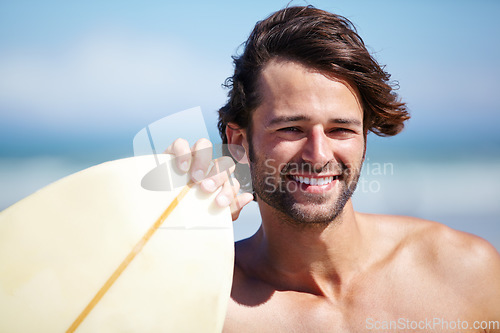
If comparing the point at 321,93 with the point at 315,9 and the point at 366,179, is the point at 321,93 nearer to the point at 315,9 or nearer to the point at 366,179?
the point at 315,9

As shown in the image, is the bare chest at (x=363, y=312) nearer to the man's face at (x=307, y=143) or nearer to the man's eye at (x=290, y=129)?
the man's face at (x=307, y=143)

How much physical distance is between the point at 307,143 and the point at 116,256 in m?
1.14

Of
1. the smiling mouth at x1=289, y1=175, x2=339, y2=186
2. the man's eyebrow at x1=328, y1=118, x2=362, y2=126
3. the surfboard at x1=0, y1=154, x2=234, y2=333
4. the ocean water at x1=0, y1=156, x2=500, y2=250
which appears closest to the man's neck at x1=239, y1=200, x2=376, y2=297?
the smiling mouth at x1=289, y1=175, x2=339, y2=186

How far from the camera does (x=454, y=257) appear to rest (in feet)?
8.87

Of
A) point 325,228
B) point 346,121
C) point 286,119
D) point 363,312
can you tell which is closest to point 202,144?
point 286,119

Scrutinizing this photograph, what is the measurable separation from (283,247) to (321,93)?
97 centimetres

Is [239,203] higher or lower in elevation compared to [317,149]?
lower

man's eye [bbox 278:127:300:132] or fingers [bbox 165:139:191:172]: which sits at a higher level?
fingers [bbox 165:139:191:172]

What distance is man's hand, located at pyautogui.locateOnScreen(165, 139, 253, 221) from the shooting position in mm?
2092

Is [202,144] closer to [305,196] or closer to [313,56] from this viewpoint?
[305,196]

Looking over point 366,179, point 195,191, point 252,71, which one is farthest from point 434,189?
point 195,191

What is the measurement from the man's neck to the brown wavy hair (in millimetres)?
673

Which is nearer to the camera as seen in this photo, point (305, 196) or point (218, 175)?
point (218, 175)

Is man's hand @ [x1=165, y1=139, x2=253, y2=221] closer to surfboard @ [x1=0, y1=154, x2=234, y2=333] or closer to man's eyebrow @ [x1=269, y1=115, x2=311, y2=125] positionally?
surfboard @ [x1=0, y1=154, x2=234, y2=333]
